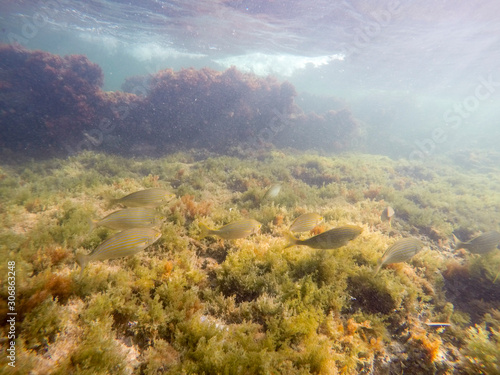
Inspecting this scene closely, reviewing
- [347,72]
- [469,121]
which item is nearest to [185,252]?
[347,72]

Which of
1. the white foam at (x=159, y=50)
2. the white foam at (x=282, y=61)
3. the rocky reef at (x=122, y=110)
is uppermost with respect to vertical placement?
the white foam at (x=282, y=61)

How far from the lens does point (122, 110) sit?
44.1 feet

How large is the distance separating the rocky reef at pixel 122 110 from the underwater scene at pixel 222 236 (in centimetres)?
10

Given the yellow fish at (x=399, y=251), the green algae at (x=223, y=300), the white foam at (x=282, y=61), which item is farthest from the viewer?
the white foam at (x=282, y=61)

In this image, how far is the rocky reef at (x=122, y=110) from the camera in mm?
11633

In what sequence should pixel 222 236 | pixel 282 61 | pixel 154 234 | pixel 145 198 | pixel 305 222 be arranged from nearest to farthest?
1. pixel 154 234
2. pixel 222 236
3. pixel 145 198
4. pixel 305 222
5. pixel 282 61

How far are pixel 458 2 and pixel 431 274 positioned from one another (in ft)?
68.9

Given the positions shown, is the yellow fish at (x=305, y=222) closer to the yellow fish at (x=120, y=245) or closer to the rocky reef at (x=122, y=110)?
the yellow fish at (x=120, y=245)

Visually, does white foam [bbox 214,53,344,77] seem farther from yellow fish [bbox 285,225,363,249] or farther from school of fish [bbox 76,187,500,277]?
yellow fish [bbox 285,225,363,249]

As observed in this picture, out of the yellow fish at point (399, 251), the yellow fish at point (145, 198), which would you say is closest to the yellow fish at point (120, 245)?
the yellow fish at point (145, 198)

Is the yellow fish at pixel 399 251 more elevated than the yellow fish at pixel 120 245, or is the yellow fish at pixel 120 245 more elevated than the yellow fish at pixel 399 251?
the yellow fish at pixel 399 251

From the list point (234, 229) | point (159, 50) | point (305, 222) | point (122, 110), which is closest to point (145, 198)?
point (234, 229)

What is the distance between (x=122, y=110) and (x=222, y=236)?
45.1ft

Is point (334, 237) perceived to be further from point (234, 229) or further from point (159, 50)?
point (159, 50)
